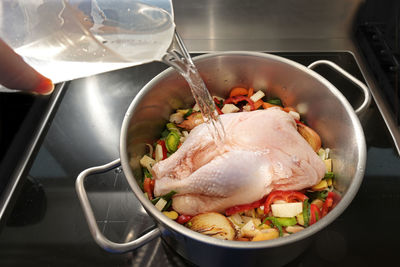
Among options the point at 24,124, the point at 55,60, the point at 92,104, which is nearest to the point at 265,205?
the point at 55,60

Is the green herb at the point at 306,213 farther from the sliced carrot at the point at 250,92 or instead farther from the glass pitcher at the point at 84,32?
the glass pitcher at the point at 84,32

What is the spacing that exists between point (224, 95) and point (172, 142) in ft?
1.27

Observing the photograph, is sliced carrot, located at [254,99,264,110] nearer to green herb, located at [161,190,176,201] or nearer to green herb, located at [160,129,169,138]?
green herb, located at [160,129,169,138]

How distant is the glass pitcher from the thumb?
69 millimetres

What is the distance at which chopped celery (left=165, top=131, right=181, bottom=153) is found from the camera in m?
1.33

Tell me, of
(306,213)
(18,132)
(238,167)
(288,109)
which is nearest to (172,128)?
(238,167)

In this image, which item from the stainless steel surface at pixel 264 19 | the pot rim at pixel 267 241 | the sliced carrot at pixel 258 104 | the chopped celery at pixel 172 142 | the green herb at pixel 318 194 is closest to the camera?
the pot rim at pixel 267 241

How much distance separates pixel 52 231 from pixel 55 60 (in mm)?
811

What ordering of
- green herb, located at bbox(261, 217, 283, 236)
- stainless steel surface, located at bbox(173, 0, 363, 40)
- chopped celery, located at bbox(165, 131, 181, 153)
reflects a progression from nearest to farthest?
green herb, located at bbox(261, 217, 283, 236) < chopped celery, located at bbox(165, 131, 181, 153) < stainless steel surface, located at bbox(173, 0, 363, 40)

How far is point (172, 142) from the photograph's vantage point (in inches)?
52.5

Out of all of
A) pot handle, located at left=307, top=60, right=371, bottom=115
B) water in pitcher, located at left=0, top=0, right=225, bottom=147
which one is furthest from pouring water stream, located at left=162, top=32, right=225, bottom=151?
pot handle, located at left=307, top=60, right=371, bottom=115

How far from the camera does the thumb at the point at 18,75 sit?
0.69 meters

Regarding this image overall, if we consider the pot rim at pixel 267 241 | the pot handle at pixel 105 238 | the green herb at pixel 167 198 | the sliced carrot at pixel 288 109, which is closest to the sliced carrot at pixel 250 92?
the sliced carrot at pixel 288 109

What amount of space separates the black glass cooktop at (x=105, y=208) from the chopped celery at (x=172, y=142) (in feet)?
0.89
